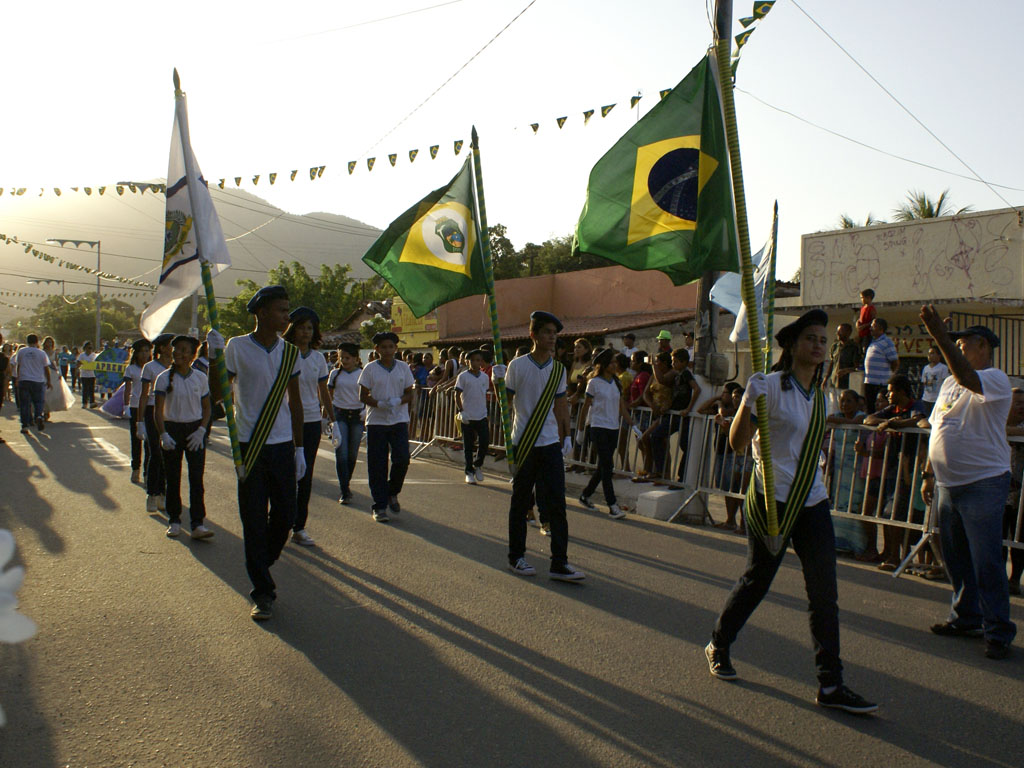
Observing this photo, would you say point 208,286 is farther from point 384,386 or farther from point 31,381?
point 31,381

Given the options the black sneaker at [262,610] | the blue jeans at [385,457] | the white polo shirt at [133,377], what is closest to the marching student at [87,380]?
the white polo shirt at [133,377]

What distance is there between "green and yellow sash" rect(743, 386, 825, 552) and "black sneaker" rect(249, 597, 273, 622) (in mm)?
2870

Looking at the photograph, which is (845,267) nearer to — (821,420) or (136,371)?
(136,371)

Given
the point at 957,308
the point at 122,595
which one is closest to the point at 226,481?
the point at 122,595

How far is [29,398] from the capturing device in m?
18.0

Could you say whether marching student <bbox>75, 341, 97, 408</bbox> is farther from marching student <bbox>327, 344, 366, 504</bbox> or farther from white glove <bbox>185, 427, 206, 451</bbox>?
white glove <bbox>185, 427, 206, 451</bbox>

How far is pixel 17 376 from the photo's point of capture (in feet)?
59.3

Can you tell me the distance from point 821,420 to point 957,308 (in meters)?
15.2

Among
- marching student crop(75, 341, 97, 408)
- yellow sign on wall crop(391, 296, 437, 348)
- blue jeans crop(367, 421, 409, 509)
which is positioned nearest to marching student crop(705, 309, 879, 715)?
blue jeans crop(367, 421, 409, 509)

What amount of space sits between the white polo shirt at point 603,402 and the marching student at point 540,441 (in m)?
2.73

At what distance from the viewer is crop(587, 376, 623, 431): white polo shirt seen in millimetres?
9867

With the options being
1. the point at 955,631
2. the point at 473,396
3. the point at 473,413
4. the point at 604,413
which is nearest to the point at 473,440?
the point at 473,413

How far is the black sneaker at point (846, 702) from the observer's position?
4086mm

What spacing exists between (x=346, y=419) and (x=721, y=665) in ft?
20.5
